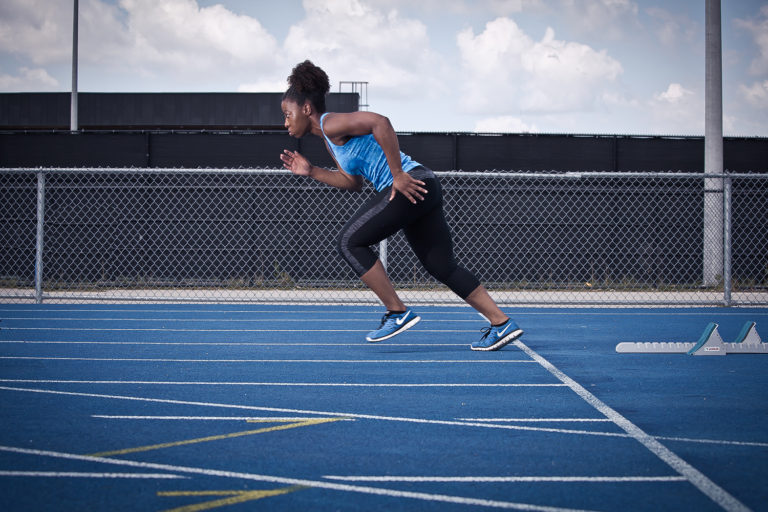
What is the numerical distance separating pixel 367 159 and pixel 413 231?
66 centimetres

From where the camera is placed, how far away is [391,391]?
4.54 meters

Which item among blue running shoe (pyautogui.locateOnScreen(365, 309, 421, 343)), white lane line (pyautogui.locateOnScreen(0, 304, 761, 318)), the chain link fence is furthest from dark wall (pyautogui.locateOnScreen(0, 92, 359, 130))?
blue running shoe (pyautogui.locateOnScreen(365, 309, 421, 343))

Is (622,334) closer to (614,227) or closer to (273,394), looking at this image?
(273,394)

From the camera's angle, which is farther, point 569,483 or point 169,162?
point 169,162

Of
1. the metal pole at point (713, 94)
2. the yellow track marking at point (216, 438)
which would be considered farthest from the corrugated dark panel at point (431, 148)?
the yellow track marking at point (216, 438)

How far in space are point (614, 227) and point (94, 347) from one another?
35.4 feet

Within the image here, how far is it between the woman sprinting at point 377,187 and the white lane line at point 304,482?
8.66ft

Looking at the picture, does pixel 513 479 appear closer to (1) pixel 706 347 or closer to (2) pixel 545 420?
(2) pixel 545 420

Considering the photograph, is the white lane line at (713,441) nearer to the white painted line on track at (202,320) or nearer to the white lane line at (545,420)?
the white lane line at (545,420)

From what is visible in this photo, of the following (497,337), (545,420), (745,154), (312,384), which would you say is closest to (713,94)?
(745,154)

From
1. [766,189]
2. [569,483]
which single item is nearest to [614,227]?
[766,189]

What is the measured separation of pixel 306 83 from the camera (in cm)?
528

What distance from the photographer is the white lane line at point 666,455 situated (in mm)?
2576

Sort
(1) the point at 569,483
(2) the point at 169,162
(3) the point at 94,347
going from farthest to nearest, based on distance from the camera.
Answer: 1. (2) the point at 169,162
2. (3) the point at 94,347
3. (1) the point at 569,483
